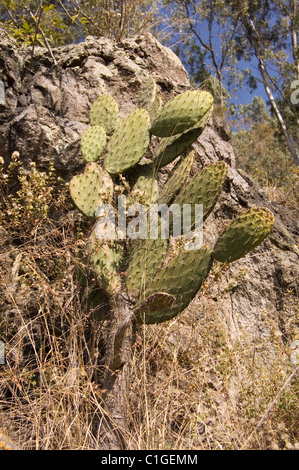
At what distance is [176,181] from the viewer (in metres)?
2.66

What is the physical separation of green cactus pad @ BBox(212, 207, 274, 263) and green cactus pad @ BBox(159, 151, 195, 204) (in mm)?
456

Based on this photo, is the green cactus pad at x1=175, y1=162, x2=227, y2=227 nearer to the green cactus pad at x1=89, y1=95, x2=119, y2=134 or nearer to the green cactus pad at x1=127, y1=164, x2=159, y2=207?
the green cactus pad at x1=127, y1=164, x2=159, y2=207

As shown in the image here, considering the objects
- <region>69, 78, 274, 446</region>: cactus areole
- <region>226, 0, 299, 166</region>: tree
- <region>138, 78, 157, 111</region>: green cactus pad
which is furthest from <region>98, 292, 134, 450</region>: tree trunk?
<region>226, 0, 299, 166</region>: tree

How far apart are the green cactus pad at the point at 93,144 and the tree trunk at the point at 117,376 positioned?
0.88 m

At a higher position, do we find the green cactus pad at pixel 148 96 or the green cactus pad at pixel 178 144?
the green cactus pad at pixel 148 96

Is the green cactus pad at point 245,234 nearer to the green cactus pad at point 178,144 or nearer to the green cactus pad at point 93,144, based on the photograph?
the green cactus pad at point 178,144

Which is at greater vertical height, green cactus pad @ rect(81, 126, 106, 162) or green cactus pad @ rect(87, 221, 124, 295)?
green cactus pad @ rect(81, 126, 106, 162)

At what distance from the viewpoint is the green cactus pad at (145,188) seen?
2.61 metres

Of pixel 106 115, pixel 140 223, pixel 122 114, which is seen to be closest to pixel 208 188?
pixel 140 223

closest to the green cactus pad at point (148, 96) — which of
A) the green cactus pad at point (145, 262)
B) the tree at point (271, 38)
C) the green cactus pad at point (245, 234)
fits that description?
the green cactus pad at point (145, 262)

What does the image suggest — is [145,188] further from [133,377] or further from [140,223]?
[133,377]

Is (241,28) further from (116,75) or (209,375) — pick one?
(209,375)

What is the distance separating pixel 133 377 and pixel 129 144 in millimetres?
1314

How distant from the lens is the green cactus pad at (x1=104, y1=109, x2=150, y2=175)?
9.10 ft
